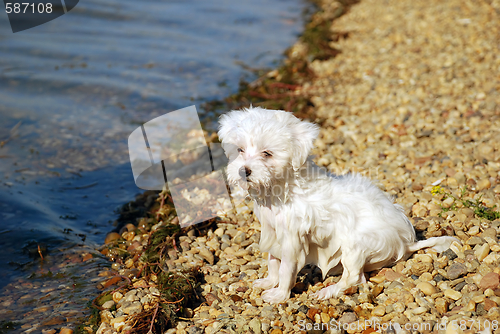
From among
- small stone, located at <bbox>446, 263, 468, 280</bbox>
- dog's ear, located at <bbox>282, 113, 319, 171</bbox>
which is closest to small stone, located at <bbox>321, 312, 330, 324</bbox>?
small stone, located at <bbox>446, 263, 468, 280</bbox>

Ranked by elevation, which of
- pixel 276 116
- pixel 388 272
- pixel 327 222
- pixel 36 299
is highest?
pixel 276 116

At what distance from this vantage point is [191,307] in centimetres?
391

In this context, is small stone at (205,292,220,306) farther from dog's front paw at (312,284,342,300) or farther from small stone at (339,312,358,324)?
small stone at (339,312,358,324)

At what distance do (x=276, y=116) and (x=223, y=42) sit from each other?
9.25m

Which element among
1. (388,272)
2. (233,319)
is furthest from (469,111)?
(233,319)

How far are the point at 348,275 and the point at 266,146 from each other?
4.33 feet

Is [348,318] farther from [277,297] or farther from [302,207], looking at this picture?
[302,207]

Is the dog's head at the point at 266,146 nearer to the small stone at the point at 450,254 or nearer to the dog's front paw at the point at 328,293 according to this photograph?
the dog's front paw at the point at 328,293

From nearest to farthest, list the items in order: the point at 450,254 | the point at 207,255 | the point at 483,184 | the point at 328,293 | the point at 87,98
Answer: the point at 328,293 < the point at 450,254 < the point at 207,255 < the point at 483,184 < the point at 87,98

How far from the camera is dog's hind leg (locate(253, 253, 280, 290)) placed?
3.95 m

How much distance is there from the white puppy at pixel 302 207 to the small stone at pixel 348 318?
0.79 feet

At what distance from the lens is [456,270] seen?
3697 millimetres

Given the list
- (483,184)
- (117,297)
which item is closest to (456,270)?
(483,184)

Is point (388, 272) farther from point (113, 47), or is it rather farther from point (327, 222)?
point (113, 47)
